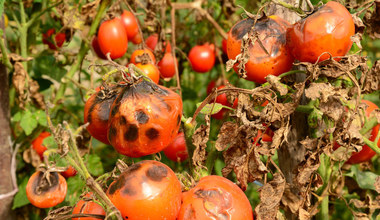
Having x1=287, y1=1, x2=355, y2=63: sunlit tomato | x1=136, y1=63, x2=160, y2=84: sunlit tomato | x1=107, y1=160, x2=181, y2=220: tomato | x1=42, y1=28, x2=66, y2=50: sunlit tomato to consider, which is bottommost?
x1=42, y1=28, x2=66, y2=50: sunlit tomato

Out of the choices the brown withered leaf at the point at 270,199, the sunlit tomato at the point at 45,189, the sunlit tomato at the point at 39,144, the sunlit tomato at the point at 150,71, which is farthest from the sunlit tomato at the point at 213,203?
the sunlit tomato at the point at 39,144

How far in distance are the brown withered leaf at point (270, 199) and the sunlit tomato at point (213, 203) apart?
2 cm

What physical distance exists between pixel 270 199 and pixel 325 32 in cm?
36

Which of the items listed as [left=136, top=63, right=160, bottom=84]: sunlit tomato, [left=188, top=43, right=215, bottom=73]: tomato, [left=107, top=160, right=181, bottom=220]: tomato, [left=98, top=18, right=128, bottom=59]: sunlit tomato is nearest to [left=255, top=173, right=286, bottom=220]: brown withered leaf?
[left=107, top=160, right=181, bottom=220]: tomato

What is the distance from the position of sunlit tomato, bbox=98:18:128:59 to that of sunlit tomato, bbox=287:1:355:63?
0.78 m

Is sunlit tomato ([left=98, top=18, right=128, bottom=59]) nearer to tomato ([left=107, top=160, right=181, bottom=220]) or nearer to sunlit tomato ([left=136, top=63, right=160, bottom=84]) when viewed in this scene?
sunlit tomato ([left=136, top=63, right=160, bottom=84])

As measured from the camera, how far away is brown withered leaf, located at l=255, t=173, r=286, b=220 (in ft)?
2.68

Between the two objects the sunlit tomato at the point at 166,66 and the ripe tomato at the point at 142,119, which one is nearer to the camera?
the ripe tomato at the point at 142,119

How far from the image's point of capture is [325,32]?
0.85 m

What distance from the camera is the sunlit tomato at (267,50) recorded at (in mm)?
919

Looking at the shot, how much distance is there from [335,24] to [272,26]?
142 mm

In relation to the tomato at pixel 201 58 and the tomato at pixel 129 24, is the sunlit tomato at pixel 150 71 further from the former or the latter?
the tomato at pixel 201 58

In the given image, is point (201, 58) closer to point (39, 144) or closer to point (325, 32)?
point (39, 144)

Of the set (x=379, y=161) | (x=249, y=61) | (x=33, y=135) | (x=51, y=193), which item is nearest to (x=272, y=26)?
(x=249, y=61)
